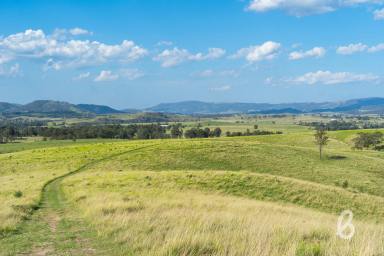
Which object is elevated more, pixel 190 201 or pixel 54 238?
pixel 54 238

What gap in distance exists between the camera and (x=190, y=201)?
2536cm

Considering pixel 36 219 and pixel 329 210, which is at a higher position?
pixel 36 219

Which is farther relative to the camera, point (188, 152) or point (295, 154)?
point (295, 154)

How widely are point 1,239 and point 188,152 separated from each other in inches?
2409

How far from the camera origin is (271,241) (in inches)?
375

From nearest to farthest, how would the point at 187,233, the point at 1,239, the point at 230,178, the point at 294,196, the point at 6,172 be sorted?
the point at 187,233 → the point at 1,239 → the point at 294,196 → the point at 230,178 → the point at 6,172

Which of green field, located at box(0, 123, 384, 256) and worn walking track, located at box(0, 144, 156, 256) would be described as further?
worn walking track, located at box(0, 144, 156, 256)

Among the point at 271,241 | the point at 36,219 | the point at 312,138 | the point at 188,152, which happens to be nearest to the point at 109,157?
the point at 188,152

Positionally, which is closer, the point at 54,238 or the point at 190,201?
the point at 54,238

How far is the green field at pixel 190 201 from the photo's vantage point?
403 inches

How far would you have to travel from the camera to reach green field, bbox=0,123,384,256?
10227 mm

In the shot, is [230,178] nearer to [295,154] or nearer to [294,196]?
[294,196]

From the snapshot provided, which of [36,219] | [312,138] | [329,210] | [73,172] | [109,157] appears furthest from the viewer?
[312,138]

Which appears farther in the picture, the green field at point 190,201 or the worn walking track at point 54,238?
the worn walking track at point 54,238
